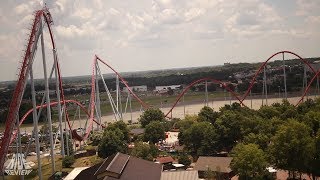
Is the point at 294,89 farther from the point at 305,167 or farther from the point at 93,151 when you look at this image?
the point at 305,167

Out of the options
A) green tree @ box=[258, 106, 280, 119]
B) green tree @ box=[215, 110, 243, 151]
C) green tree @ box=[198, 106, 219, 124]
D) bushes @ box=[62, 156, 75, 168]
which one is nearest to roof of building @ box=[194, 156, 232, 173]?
green tree @ box=[215, 110, 243, 151]

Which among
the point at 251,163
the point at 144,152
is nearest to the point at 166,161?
the point at 144,152

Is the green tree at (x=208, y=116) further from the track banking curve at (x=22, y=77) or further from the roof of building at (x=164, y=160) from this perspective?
the track banking curve at (x=22, y=77)

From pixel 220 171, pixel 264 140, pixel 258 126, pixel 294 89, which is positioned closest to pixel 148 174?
pixel 220 171

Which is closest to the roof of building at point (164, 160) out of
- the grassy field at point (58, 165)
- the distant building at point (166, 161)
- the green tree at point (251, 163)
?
the distant building at point (166, 161)

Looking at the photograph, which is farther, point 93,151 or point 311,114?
point 93,151

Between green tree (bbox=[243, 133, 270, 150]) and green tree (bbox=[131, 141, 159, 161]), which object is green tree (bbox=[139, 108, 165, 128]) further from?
green tree (bbox=[243, 133, 270, 150])

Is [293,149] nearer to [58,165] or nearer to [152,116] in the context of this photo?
[58,165]
